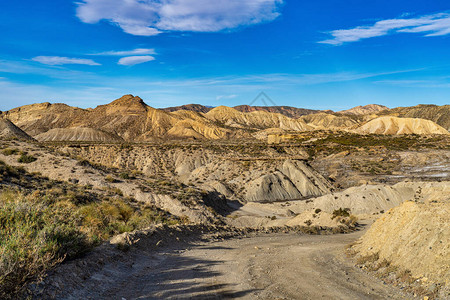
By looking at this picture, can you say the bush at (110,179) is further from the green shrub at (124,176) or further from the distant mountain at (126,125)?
the distant mountain at (126,125)

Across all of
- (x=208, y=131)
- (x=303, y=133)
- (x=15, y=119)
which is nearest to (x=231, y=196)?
(x=303, y=133)

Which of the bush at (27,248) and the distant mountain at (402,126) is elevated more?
the distant mountain at (402,126)

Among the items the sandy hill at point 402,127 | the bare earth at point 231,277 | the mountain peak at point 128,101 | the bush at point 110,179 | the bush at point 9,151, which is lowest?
the bare earth at point 231,277

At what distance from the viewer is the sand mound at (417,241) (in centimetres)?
886

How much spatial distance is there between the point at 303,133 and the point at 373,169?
5200cm

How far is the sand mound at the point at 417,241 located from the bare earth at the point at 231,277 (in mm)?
1022

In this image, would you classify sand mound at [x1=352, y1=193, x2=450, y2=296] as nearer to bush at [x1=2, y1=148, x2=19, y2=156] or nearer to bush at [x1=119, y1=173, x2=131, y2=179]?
bush at [x1=119, y1=173, x2=131, y2=179]

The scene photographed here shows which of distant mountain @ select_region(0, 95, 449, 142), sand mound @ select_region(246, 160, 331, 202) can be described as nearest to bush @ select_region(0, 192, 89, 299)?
sand mound @ select_region(246, 160, 331, 202)

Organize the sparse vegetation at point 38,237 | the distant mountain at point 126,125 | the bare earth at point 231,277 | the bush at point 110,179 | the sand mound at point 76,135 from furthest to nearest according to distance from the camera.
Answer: the distant mountain at point 126,125
the sand mound at point 76,135
the bush at point 110,179
the bare earth at point 231,277
the sparse vegetation at point 38,237

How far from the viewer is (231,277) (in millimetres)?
9758

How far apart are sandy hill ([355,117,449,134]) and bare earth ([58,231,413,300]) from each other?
126897 millimetres

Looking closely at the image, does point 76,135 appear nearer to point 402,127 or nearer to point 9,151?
point 9,151

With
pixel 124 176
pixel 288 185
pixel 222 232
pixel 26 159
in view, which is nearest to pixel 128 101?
pixel 288 185

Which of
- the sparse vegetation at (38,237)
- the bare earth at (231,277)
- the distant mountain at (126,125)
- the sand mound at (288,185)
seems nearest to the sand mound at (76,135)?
the distant mountain at (126,125)
